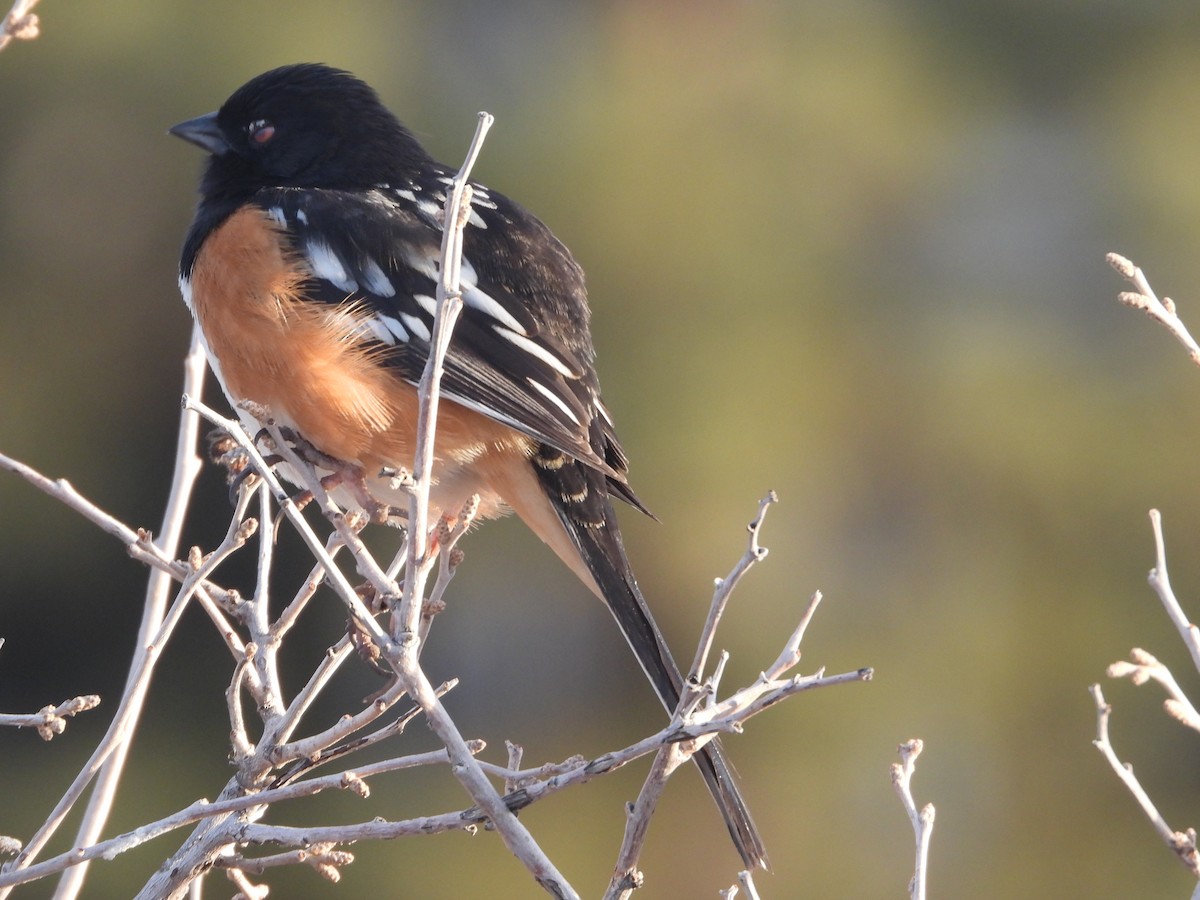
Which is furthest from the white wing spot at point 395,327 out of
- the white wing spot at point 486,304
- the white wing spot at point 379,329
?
the white wing spot at point 486,304

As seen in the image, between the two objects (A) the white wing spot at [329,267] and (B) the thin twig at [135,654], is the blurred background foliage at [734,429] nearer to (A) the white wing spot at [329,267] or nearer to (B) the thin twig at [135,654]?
(A) the white wing spot at [329,267]

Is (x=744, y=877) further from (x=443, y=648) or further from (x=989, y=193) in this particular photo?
(x=989, y=193)

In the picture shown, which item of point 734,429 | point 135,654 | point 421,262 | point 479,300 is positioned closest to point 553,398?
point 479,300

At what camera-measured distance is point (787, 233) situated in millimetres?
7426

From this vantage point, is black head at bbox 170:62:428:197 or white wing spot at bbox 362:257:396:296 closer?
white wing spot at bbox 362:257:396:296

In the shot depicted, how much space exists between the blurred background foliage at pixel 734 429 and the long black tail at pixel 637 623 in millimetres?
3608

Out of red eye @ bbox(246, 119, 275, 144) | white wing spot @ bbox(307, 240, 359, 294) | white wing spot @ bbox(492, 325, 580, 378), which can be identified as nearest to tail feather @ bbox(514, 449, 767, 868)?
white wing spot @ bbox(492, 325, 580, 378)

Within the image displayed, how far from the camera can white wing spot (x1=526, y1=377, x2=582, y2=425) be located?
225cm

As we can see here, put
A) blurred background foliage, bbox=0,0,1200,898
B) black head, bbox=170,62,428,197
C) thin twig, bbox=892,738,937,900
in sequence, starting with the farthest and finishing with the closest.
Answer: blurred background foliage, bbox=0,0,1200,898 < black head, bbox=170,62,428,197 < thin twig, bbox=892,738,937,900

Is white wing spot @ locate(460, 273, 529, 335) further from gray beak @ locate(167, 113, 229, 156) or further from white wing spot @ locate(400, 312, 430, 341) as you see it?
gray beak @ locate(167, 113, 229, 156)

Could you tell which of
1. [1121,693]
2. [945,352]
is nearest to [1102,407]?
[945,352]

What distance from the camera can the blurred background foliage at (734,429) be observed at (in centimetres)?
636

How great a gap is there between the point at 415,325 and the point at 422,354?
5 cm

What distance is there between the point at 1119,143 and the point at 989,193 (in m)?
0.82
